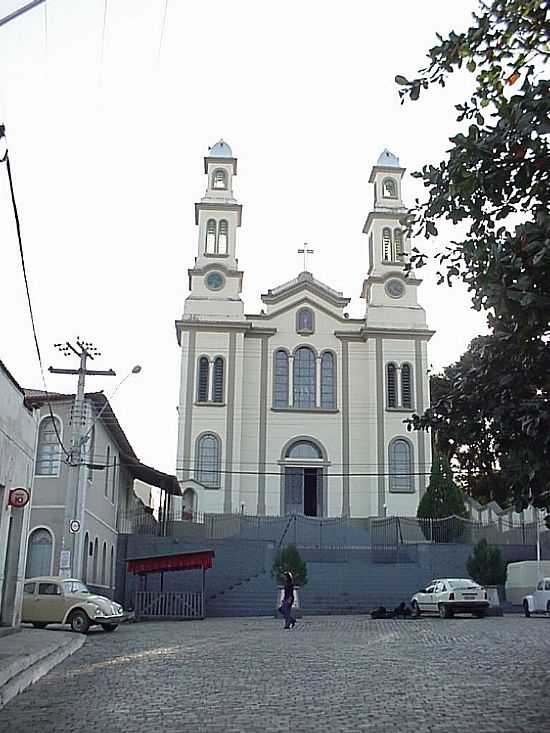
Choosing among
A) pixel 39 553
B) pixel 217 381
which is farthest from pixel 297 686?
pixel 217 381

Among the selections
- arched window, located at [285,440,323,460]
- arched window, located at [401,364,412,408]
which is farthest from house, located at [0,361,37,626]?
arched window, located at [401,364,412,408]

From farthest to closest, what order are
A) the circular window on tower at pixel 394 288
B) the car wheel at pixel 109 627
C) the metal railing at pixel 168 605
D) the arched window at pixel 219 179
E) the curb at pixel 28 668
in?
the arched window at pixel 219 179, the circular window on tower at pixel 394 288, the metal railing at pixel 168 605, the car wheel at pixel 109 627, the curb at pixel 28 668

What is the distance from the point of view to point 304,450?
4334 centimetres

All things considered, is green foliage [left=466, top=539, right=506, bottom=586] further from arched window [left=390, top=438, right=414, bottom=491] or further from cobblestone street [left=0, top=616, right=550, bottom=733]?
cobblestone street [left=0, top=616, right=550, bottom=733]

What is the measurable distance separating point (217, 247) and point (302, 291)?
506cm

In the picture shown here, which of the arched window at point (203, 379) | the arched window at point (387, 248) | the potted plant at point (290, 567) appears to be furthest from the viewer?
the arched window at point (387, 248)

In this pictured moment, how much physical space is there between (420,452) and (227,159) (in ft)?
61.4

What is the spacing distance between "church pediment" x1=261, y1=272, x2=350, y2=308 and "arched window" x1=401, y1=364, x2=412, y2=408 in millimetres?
4798

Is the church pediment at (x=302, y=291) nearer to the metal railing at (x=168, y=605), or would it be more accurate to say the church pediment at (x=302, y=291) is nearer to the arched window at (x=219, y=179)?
the arched window at (x=219, y=179)

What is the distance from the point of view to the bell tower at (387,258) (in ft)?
148

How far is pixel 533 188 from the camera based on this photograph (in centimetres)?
755

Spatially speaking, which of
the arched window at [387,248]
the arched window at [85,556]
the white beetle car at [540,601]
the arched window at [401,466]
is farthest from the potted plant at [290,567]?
the arched window at [387,248]

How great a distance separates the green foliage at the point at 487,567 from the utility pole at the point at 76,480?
44.5 ft

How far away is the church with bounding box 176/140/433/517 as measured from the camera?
137ft
